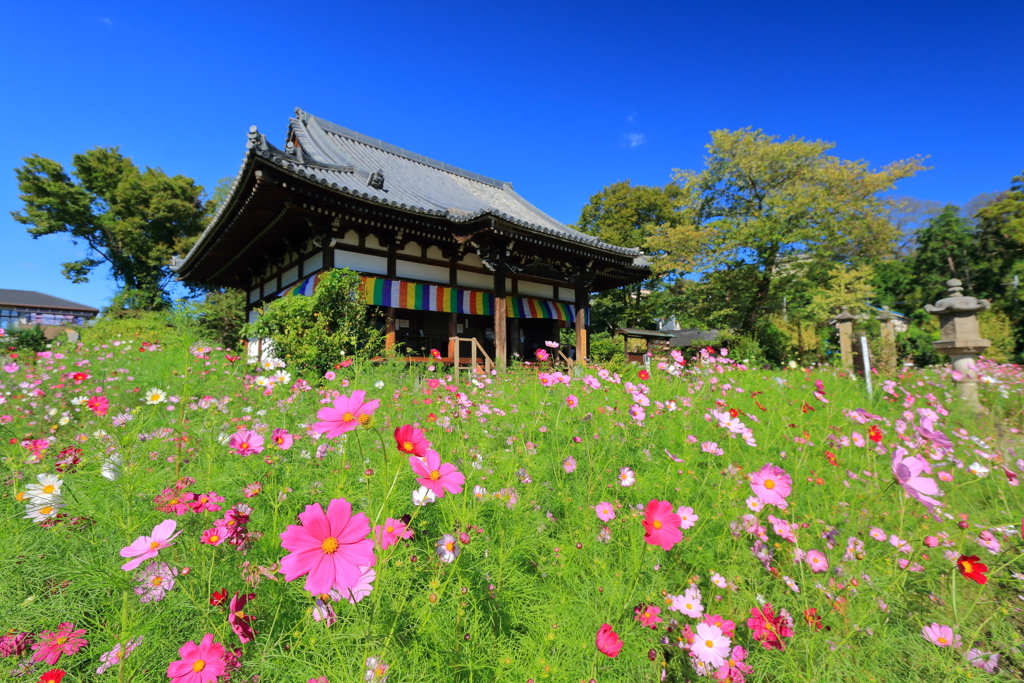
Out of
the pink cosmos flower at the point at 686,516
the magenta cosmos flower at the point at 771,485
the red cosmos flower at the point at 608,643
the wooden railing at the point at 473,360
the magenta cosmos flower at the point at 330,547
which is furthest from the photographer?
the wooden railing at the point at 473,360

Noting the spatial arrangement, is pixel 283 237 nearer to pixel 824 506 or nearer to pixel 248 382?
pixel 248 382

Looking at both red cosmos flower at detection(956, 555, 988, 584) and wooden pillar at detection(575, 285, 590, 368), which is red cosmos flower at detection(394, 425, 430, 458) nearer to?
red cosmos flower at detection(956, 555, 988, 584)

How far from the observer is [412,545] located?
102cm

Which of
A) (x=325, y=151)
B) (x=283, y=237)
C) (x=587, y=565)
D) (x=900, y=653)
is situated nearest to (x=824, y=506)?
(x=900, y=653)

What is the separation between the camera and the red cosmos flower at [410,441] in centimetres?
65

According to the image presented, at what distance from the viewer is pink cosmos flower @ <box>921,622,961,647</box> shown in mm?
881

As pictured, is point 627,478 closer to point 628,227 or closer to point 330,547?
point 330,547

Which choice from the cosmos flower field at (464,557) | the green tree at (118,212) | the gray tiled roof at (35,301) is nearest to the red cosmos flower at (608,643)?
the cosmos flower field at (464,557)

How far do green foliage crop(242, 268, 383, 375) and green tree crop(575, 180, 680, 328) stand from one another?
1278 centimetres

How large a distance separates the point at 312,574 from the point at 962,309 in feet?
22.7

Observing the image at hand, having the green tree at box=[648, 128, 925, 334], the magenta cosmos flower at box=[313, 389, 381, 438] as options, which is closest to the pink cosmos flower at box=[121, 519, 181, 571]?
the magenta cosmos flower at box=[313, 389, 381, 438]

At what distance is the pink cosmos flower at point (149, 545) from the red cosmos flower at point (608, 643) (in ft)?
2.53

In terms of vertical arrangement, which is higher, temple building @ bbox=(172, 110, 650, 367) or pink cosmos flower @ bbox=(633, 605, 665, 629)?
temple building @ bbox=(172, 110, 650, 367)

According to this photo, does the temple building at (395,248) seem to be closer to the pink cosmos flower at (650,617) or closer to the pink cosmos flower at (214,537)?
the pink cosmos flower at (650,617)
